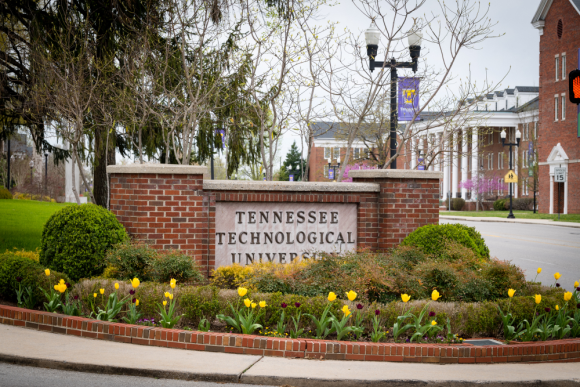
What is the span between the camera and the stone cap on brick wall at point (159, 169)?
28.3 feet

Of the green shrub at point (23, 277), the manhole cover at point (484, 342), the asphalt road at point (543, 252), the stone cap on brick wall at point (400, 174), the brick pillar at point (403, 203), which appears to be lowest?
the asphalt road at point (543, 252)

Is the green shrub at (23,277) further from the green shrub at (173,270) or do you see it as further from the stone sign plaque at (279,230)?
the stone sign plaque at (279,230)

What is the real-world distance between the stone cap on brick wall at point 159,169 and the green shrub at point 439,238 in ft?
12.1

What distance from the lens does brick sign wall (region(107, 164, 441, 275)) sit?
28.7ft

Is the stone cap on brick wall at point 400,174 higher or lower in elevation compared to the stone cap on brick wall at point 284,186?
higher

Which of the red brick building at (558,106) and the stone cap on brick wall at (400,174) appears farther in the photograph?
the red brick building at (558,106)

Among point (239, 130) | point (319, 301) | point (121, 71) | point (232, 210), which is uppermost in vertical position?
point (121, 71)

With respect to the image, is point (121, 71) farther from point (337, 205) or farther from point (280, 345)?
point (280, 345)

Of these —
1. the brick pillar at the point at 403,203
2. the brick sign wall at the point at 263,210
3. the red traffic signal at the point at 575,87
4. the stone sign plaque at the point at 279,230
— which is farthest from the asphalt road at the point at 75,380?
the red traffic signal at the point at 575,87

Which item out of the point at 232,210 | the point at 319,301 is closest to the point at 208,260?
the point at 232,210

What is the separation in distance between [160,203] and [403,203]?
414 centimetres

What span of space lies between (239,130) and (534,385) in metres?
11.7

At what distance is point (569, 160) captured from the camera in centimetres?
4191

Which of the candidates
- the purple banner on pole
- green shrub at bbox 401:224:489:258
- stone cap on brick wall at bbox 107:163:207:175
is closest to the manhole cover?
green shrub at bbox 401:224:489:258
